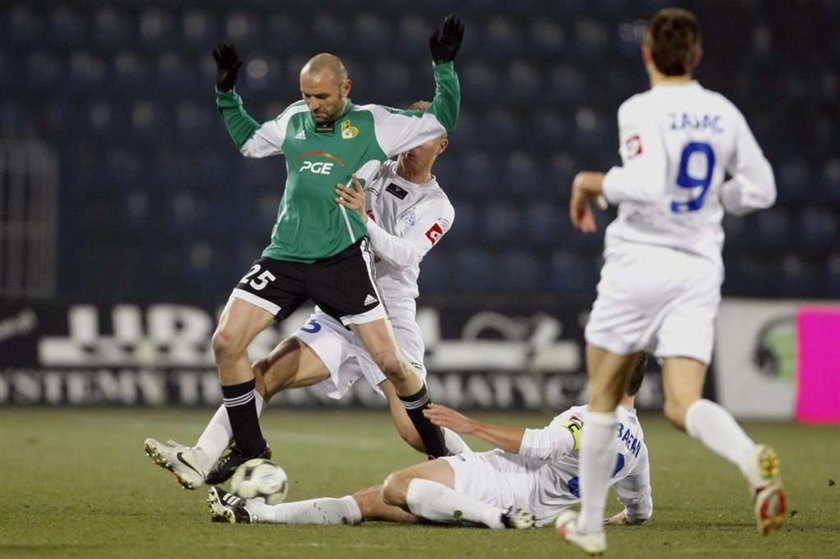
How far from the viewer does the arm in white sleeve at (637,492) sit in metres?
6.18

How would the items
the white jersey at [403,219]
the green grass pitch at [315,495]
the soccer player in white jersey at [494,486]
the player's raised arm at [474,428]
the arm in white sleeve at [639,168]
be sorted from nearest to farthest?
the arm in white sleeve at [639,168] < the green grass pitch at [315,495] < the player's raised arm at [474,428] < the soccer player in white jersey at [494,486] < the white jersey at [403,219]

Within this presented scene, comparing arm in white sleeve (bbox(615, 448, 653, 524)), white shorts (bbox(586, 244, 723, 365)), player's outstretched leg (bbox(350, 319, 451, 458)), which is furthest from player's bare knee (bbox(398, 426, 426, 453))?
white shorts (bbox(586, 244, 723, 365))

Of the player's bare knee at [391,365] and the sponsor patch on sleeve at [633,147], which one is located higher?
the sponsor patch on sleeve at [633,147]

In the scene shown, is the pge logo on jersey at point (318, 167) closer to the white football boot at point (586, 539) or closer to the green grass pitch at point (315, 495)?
the green grass pitch at point (315, 495)

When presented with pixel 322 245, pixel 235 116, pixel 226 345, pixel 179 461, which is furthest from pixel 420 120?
pixel 179 461

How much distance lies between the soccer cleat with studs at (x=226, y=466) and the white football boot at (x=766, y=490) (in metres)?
2.72

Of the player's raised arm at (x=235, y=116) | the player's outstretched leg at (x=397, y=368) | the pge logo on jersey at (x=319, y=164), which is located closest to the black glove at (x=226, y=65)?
the player's raised arm at (x=235, y=116)

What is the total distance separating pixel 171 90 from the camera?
1669cm

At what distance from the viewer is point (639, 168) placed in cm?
491

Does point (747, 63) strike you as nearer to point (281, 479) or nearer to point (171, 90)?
point (171, 90)

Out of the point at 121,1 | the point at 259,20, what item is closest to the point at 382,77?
the point at 259,20

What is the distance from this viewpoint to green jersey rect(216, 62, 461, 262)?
6.72 metres

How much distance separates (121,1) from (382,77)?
3244 millimetres

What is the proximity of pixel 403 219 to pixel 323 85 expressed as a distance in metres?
1.08
